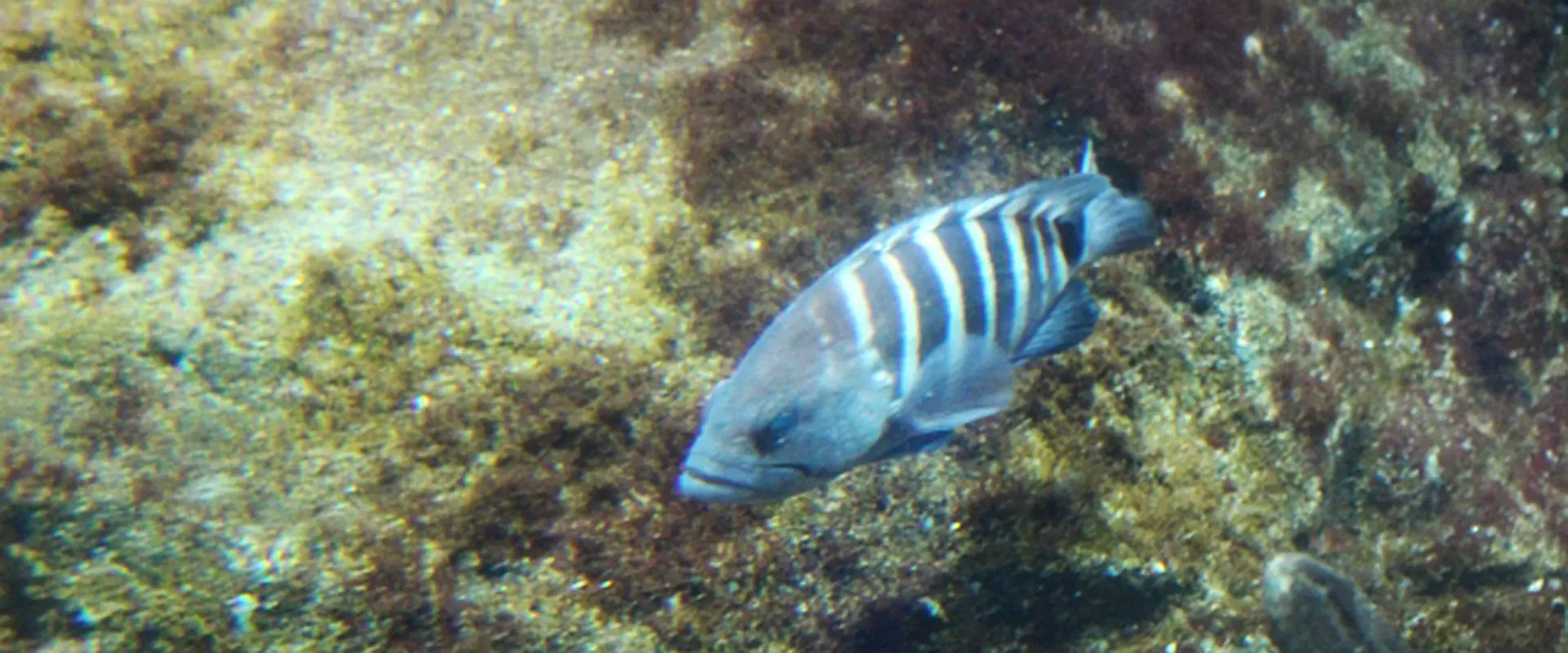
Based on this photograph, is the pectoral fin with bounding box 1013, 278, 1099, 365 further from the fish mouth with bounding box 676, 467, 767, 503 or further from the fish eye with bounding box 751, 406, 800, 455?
the fish mouth with bounding box 676, 467, 767, 503

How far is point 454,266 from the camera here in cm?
296

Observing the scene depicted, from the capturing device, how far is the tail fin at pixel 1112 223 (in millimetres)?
2336

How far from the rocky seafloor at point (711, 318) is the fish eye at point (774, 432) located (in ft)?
3.12

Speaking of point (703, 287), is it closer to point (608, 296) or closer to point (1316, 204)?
point (608, 296)

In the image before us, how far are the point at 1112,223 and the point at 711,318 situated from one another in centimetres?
133

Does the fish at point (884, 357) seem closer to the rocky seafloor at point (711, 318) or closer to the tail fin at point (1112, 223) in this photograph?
the tail fin at point (1112, 223)

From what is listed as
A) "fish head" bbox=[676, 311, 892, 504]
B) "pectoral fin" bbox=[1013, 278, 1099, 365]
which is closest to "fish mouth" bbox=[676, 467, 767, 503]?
"fish head" bbox=[676, 311, 892, 504]

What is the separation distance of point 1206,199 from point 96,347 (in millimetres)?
3889

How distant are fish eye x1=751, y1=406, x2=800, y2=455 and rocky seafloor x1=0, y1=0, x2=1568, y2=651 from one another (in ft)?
3.12

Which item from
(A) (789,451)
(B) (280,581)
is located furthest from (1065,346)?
(B) (280,581)

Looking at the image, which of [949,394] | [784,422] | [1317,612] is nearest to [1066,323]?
[949,394]

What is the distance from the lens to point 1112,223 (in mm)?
2355

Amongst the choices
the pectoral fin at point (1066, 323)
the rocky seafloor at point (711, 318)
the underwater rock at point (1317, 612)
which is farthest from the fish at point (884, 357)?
the underwater rock at point (1317, 612)

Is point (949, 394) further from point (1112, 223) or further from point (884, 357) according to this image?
point (1112, 223)
